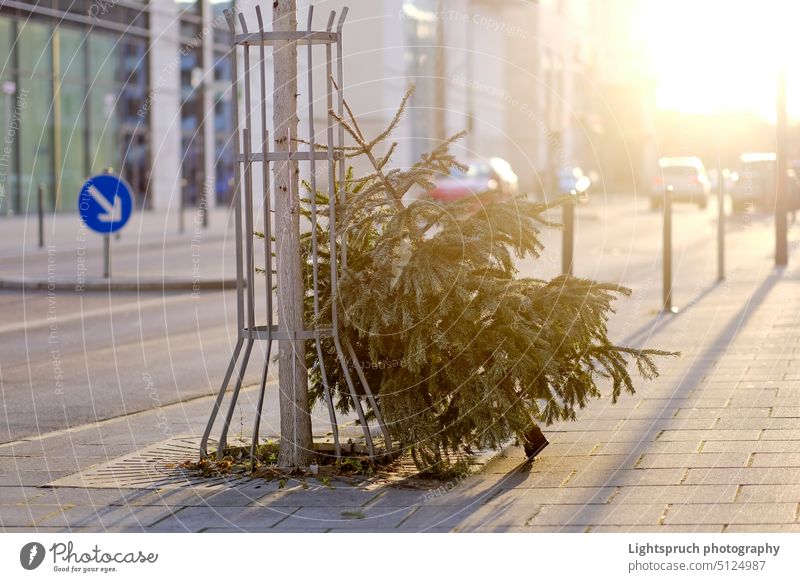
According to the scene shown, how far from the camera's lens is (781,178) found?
60.5ft

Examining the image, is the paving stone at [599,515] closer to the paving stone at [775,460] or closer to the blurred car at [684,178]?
the paving stone at [775,460]

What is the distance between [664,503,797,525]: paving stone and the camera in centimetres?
510

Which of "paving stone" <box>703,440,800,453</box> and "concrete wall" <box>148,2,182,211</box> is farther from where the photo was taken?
"concrete wall" <box>148,2,182,211</box>

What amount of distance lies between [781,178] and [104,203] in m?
8.32

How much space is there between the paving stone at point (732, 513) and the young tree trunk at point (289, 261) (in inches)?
71.0

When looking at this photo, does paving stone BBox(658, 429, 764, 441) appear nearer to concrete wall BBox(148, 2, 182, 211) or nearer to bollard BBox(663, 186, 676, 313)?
bollard BBox(663, 186, 676, 313)

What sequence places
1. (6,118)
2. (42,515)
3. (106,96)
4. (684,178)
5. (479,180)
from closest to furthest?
(42,515), (6,118), (479,180), (684,178), (106,96)

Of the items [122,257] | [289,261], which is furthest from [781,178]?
[289,261]

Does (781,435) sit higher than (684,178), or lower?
lower

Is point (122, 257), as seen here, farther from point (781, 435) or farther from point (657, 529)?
point (657, 529)

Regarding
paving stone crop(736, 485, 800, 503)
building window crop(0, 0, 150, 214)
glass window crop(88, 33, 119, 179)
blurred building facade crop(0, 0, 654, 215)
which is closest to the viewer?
paving stone crop(736, 485, 800, 503)

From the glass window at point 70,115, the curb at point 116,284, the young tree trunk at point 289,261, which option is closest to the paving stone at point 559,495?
the young tree trunk at point 289,261

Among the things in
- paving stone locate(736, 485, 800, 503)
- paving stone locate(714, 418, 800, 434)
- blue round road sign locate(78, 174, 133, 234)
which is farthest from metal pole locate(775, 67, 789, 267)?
paving stone locate(736, 485, 800, 503)
